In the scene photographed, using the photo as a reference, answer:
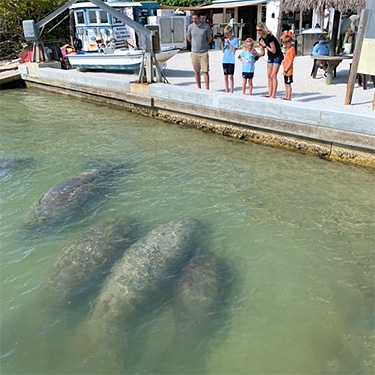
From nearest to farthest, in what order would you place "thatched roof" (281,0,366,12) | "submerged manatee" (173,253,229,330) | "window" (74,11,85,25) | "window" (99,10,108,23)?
"submerged manatee" (173,253,229,330) → "thatched roof" (281,0,366,12) → "window" (99,10,108,23) → "window" (74,11,85,25)

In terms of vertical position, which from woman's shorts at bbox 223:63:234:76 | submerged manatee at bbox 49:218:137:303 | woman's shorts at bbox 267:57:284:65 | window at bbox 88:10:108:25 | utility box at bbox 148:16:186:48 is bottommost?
submerged manatee at bbox 49:218:137:303

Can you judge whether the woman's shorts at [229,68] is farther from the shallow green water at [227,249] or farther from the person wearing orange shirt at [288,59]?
the shallow green water at [227,249]

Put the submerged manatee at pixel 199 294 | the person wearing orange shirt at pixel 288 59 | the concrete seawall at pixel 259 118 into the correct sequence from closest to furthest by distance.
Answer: the submerged manatee at pixel 199 294, the concrete seawall at pixel 259 118, the person wearing orange shirt at pixel 288 59

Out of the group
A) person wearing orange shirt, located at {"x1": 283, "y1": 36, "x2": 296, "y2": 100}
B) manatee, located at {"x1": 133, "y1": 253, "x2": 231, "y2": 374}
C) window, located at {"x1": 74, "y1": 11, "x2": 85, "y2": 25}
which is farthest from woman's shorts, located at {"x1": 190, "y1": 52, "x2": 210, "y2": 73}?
window, located at {"x1": 74, "y1": 11, "x2": 85, "y2": 25}

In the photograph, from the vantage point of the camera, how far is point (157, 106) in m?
10.5

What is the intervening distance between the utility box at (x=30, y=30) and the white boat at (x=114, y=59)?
144cm

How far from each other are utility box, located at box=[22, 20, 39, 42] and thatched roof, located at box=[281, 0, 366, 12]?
8999 mm

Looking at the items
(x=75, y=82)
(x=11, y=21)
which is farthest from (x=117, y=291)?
(x=11, y=21)

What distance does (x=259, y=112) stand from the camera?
8.23 m

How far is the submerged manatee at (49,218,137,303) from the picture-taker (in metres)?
4.27

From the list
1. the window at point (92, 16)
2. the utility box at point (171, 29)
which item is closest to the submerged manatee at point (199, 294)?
the utility box at point (171, 29)

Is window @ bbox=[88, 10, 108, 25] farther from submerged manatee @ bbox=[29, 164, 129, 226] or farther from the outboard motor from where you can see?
Answer: submerged manatee @ bbox=[29, 164, 129, 226]

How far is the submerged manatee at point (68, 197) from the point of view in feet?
18.9

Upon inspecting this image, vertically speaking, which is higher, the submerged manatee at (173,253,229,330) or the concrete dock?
the concrete dock
